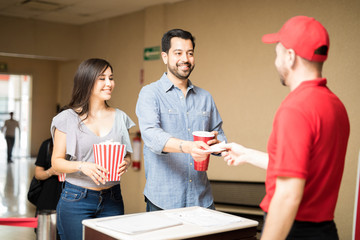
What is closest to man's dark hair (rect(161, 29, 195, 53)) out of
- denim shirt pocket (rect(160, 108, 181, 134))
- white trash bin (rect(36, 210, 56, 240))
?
denim shirt pocket (rect(160, 108, 181, 134))

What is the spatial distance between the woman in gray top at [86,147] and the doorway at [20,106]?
12122 mm

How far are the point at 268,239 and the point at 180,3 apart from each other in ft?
18.3

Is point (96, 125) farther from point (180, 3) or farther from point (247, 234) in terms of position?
point (180, 3)

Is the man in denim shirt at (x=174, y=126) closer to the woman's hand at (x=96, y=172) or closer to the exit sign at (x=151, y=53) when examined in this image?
the woman's hand at (x=96, y=172)

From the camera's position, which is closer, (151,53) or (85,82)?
(85,82)

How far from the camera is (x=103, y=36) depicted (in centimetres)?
815

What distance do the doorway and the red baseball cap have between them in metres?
13.7

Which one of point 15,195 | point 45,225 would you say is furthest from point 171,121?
point 15,195

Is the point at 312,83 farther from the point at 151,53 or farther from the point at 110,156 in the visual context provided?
the point at 151,53

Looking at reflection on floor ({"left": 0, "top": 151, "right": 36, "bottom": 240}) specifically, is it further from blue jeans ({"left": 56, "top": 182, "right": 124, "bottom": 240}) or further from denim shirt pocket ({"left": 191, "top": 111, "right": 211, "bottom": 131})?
denim shirt pocket ({"left": 191, "top": 111, "right": 211, "bottom": 131})

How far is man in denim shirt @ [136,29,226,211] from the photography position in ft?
8.45

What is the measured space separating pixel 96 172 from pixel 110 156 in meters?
0.13

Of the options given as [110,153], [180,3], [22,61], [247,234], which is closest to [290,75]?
[247,234]

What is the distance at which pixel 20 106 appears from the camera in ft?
48.3
